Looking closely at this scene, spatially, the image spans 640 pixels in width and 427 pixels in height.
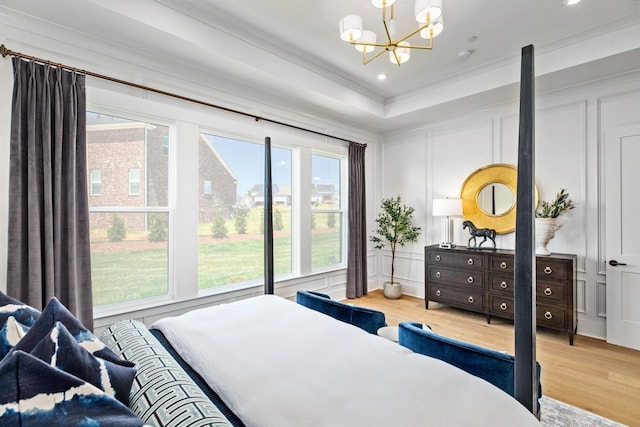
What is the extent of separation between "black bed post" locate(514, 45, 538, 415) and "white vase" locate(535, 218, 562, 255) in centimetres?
283

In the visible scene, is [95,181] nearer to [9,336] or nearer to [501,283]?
[9,336]

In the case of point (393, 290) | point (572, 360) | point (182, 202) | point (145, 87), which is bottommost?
point (572, 360)

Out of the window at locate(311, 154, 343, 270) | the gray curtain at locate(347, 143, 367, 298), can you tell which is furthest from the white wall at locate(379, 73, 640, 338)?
the window at locate(311, 154, 343, 270)

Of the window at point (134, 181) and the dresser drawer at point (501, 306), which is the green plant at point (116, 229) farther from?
the dresser drawer at point (501, 306)

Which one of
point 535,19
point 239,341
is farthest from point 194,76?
point 535,19

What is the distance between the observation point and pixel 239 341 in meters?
1.57

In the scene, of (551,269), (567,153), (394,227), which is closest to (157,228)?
(394,227)

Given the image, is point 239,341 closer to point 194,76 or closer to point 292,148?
point 194,76

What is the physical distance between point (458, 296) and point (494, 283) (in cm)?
48

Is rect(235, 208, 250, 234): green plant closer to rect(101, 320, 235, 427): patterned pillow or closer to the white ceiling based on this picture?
the white ceiling

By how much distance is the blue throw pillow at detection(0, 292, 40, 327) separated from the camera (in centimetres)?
118

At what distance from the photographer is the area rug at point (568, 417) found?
1.93 m

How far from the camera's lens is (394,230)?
485 centimetres

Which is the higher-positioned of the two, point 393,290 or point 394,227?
point 394,227
